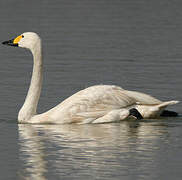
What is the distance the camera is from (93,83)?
60.6 feet

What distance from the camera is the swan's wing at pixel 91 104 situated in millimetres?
15086

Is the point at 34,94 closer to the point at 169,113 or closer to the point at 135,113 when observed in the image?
the point at 135,113

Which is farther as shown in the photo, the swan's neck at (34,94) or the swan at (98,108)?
the swan's neck at (34,94)

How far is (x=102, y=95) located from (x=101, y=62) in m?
6.22

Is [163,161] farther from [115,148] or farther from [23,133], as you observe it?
[23,133]

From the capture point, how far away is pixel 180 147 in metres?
12.7

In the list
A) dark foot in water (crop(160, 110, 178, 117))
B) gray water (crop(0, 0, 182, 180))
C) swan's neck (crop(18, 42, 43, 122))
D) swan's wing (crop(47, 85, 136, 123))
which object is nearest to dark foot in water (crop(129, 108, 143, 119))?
gray water (crop(0, 0, 182, 180))

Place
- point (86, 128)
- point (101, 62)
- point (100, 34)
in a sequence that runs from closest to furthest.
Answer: point (86, 128) → point (101, 62) → point (100, 34)

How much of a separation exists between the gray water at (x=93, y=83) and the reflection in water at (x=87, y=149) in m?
0.01

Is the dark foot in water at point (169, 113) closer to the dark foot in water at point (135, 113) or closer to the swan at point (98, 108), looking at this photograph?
the swan at point (98, 108)

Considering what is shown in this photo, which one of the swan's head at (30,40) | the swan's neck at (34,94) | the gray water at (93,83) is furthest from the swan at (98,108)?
the swan's head at (30,40)

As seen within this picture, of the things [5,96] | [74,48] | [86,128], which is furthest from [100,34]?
[86,128]

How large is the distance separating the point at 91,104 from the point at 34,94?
3.47 feet

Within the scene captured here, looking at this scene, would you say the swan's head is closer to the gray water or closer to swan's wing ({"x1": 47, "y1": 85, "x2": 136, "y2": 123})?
the gray water
